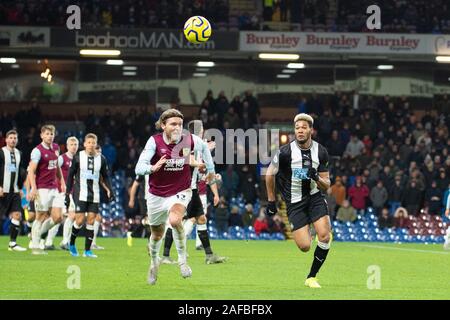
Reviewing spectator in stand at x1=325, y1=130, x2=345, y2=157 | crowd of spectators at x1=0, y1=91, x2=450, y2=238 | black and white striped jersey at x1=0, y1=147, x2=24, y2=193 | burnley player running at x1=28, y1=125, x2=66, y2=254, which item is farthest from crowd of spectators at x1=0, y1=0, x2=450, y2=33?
burnley player running at x1=28, y1=125, x2=66, y2=254

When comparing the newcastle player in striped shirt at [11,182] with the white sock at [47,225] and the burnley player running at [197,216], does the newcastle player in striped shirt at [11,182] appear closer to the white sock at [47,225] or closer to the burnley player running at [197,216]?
the white sock at [47,225]

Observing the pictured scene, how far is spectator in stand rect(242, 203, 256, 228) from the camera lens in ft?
109

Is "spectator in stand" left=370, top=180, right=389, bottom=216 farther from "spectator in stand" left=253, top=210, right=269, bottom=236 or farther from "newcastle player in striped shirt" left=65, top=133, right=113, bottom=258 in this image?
"newcastle player in striped shirt" left=65, top=133, right=113, bottom=258

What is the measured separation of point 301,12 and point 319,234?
91.7ft

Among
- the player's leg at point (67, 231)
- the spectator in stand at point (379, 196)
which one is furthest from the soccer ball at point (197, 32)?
the spectator in stand at point (379, 196)

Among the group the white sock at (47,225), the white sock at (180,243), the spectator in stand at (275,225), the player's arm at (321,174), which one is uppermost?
the player's arm at (321,174)

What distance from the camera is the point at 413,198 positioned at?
1334 inches

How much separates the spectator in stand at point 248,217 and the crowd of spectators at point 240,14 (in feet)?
30.6

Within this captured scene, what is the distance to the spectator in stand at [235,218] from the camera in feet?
109

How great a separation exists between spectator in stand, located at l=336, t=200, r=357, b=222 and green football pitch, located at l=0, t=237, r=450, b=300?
10612mm

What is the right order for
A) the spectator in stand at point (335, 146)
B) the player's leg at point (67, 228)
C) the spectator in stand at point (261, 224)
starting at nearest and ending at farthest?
the player's leg at point (67, 228) < the spectator in stand at point (261, 224) < the spectator in stand at point (335, 146)

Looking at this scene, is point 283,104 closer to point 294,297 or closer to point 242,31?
point 242,31
